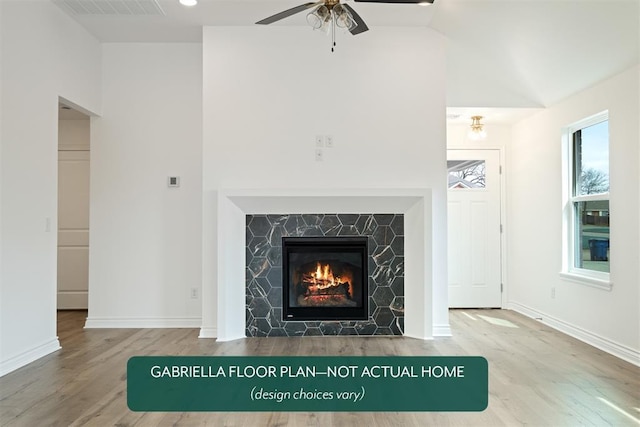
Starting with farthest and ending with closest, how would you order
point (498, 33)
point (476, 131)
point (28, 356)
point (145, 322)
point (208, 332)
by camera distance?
1. point (476, 131)
2. point (145, 322)
3. point (208, 332)
4. point (498, 33)
5. point (28, 356)

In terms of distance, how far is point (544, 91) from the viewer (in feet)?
14.8

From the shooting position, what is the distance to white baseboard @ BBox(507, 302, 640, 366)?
3.52m

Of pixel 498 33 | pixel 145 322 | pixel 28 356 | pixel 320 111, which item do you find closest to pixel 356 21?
pixel 320 111

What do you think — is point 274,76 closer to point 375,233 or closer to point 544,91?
point 375,233

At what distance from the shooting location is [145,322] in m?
4.63

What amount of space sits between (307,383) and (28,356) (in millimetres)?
2133

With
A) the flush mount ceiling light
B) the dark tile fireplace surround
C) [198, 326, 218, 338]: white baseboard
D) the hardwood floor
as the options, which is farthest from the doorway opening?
the flush mount ceiling light

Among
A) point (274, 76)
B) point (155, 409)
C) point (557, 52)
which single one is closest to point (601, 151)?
point (557, 52)

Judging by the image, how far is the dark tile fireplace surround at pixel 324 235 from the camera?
4219 millimetres

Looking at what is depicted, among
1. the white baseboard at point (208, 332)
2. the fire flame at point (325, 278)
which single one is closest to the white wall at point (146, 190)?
the white baseboard at point (208, 332)

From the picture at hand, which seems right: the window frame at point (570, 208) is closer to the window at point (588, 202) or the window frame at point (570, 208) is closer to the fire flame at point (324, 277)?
the window at point (588, 202)

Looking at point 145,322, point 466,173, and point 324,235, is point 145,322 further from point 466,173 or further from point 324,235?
point 466,173

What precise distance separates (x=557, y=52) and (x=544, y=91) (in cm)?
71

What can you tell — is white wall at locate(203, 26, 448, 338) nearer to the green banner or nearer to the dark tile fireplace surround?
the dark tile fireplace surround
